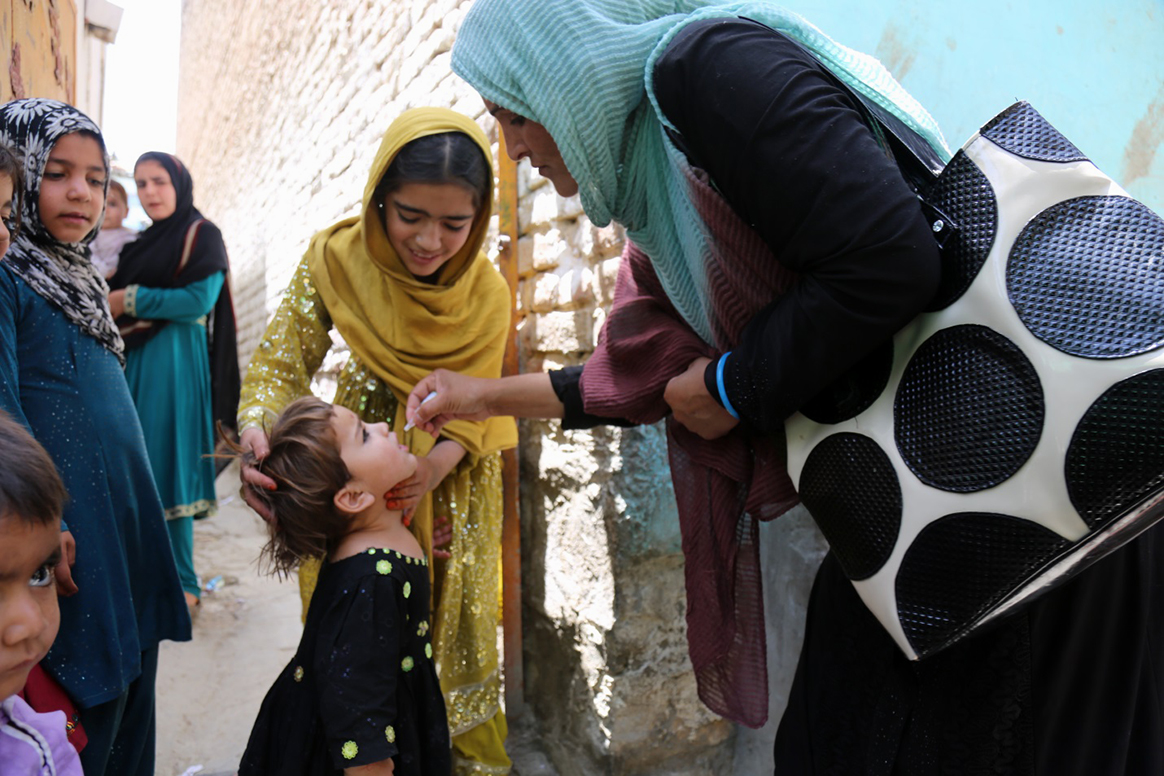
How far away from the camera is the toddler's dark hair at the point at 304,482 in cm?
161

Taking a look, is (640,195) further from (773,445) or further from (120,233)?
(120,233)

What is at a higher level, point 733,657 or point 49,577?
point 49,577

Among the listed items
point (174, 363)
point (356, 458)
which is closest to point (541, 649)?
point (356, 458)

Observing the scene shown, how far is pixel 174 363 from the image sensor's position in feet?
11.2

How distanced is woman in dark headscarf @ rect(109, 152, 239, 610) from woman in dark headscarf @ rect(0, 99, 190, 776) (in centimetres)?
163

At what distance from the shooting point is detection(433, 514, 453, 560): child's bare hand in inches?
81.1

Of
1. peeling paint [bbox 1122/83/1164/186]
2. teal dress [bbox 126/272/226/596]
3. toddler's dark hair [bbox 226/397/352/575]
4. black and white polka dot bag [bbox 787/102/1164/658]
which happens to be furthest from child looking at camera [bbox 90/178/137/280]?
peeling paint [bbox 1122/83/1164/186]

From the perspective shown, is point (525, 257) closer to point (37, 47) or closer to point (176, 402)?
point (176, 402)

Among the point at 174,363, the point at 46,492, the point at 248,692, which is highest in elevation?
the point at 46,492

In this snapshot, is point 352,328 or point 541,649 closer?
point 352,328

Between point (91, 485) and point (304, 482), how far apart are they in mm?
459

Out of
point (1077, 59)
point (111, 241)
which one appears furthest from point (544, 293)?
point (111, 241)

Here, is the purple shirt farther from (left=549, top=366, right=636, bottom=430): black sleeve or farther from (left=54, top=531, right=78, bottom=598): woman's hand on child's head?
(left=549, top=366, right=636, bottom=430): black sleeve

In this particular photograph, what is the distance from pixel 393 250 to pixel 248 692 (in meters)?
2.04
